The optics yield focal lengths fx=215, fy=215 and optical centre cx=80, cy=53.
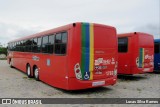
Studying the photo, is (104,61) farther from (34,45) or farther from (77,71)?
(34,45)

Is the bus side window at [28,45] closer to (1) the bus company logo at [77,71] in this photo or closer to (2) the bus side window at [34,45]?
(2) the bus side window at [34,45]

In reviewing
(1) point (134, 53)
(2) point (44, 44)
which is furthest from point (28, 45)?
(1) point (134, 53)

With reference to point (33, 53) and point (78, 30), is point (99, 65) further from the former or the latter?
point (33, 53)

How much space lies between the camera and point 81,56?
820 centimetres

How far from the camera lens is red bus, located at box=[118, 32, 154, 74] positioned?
487 inches

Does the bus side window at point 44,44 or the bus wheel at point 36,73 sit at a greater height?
the bus side window at point 44,44

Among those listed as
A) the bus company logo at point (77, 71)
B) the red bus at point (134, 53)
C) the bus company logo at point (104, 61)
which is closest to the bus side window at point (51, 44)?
the bus company logo at point (77, 71)

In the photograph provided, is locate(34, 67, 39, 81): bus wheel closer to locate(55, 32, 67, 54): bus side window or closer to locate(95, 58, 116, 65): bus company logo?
locate(55, 32, 67, 54): bus side window

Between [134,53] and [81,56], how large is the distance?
5175 mm

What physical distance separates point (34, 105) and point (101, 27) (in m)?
4.09

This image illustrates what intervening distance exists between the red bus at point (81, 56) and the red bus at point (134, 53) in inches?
126

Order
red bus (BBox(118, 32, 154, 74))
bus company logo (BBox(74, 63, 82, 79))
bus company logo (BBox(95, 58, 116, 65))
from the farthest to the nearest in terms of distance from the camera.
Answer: red bus (BBox(118, 32, 154, 74)) < bus company logo (BBox(95, 58, 116, 65)) < bus company logo (BBox(74, 63, 82, 79))

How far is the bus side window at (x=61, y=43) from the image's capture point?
852cm

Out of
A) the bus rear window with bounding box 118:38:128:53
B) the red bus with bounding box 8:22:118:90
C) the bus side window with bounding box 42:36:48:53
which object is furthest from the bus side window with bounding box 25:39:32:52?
the bus rear window with bounding box 118:38:128:53
